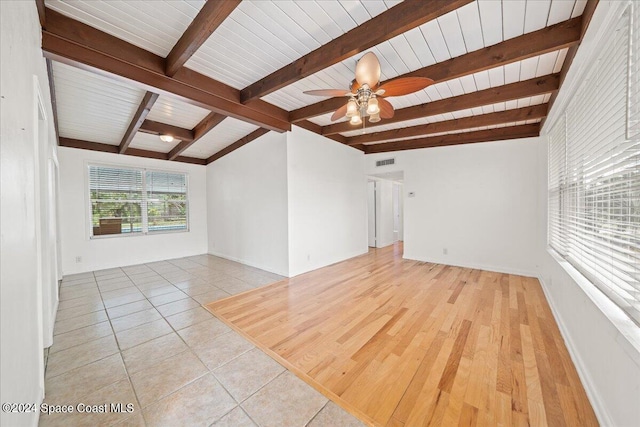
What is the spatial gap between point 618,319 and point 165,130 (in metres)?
5.71

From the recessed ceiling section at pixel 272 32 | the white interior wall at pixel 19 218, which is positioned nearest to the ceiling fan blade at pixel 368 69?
the recessed ceiling section at pixel 272 32

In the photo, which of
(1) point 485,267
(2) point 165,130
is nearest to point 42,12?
(2) point 165,130

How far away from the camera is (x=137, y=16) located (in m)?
1.87

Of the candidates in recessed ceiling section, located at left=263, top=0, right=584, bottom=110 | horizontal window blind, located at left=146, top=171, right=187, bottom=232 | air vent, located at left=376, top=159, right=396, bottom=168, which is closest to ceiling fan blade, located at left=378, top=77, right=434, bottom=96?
recessed ceiling section, located at left=263, top=0, right=584, bottom=110

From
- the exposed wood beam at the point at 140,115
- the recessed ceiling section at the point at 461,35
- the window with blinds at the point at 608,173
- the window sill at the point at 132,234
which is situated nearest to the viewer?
the window with blinds at the point at 608,173

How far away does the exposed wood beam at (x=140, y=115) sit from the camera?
2.85m

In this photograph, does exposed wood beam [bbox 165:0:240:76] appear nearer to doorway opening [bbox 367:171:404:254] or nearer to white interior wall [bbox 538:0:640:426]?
white interior wall [bbox 538:0:640:426]

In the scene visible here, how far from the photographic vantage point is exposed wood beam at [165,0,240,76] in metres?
1.60

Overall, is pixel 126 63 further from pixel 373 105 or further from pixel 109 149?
pixel 109 149

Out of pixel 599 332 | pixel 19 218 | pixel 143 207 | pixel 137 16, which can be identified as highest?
pixel 137 16

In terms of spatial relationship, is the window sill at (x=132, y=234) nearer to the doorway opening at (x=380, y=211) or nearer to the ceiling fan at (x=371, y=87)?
the doorway opening at (x=380, y=211)

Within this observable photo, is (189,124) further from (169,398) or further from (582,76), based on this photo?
(582,76)

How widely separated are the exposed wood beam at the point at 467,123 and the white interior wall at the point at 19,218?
183 inches

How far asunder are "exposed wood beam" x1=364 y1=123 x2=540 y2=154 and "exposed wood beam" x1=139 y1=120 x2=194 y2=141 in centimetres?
414
